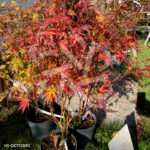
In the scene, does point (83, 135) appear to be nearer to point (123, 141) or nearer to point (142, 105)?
point (123, 141)

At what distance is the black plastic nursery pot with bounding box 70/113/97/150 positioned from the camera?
2145 millimetres

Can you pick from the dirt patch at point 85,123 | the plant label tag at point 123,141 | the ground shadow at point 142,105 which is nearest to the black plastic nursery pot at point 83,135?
the dirt patch at point 85,123

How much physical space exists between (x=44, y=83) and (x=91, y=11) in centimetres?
95

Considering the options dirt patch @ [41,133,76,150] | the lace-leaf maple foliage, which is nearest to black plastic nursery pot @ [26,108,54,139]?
dirt patch @ [41,133,76,150]

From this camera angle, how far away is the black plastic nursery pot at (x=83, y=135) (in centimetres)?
214

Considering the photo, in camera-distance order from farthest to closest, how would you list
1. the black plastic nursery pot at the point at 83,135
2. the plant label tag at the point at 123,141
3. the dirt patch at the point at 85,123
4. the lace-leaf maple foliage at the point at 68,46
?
1. the dirt patch at the point at 85,123
2. the black plastic nursery pot at the point at 83,135
3. the plant label tag at the point at 123,141
4. the lace-leaf maple foliage at the point at 68,46

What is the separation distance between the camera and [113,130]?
2.47 meters

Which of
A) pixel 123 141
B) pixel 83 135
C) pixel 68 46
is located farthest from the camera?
pixel 83 135

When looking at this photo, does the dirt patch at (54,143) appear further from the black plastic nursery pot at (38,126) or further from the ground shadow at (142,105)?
the ground shadow at (142,105)

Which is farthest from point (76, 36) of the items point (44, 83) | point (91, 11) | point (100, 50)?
point (91, 11)

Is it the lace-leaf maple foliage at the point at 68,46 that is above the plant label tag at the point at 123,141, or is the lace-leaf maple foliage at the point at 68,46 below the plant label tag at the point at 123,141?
above

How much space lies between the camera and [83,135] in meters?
2.19

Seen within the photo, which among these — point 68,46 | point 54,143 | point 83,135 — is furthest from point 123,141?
point 68,46

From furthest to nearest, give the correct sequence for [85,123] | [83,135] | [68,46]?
[85,123]
[83,135]
[68,46]
